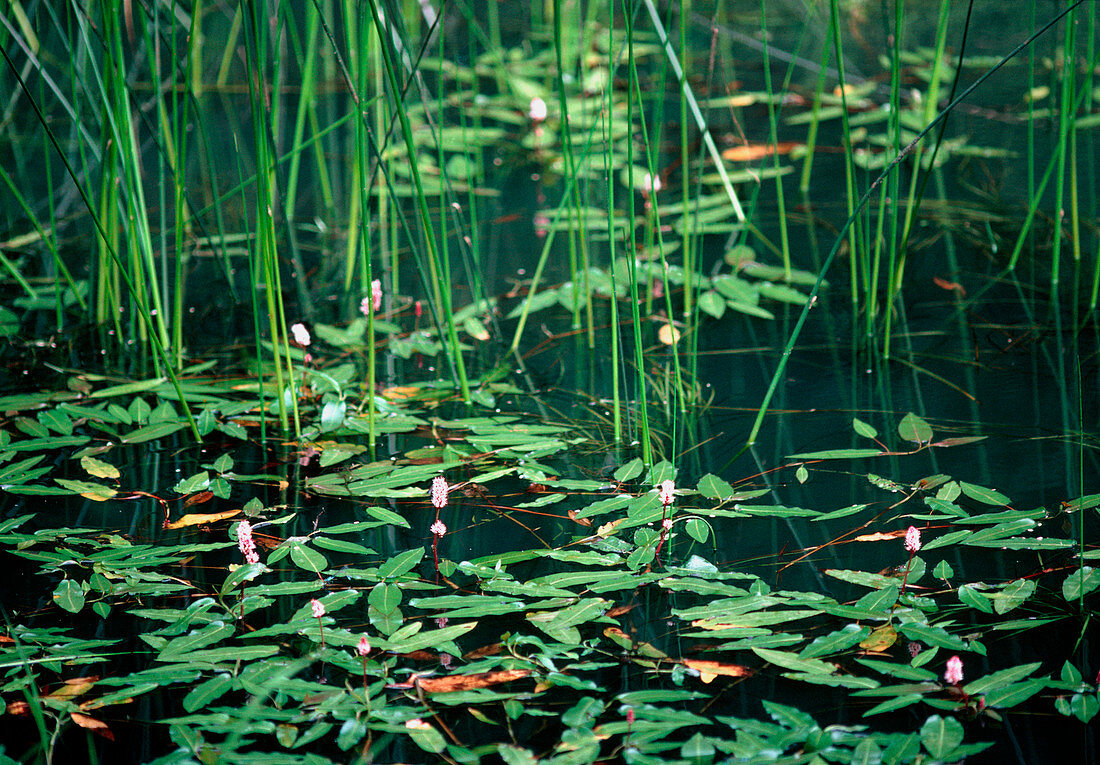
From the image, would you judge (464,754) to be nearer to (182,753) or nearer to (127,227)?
(182,753)

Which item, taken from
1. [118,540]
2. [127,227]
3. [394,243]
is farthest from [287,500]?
[394,243]

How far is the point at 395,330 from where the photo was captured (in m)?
1.63

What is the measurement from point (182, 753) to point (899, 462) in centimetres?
88

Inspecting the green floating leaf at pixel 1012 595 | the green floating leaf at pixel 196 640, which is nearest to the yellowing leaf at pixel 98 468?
the green floating leaf at pixel 196 640

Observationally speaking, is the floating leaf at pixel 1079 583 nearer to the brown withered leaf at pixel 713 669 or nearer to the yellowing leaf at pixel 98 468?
the brown withered leaf at pixel 713 669

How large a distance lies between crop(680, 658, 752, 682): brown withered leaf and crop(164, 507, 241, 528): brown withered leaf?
587 millimetres

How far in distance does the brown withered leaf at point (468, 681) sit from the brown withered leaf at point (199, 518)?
408mm

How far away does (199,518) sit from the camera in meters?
1.15

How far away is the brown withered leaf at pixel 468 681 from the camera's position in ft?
2.84

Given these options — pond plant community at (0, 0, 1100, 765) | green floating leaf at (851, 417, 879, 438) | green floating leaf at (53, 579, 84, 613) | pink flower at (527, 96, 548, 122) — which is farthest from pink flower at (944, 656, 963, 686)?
pink flower at (527, 96, 548, 122)

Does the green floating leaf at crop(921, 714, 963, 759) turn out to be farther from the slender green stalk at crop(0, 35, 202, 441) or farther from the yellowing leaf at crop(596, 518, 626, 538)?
the slender green stalk at crop(0, 35, 202, 441)

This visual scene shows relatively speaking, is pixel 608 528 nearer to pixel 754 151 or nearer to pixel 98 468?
pixel 98 468

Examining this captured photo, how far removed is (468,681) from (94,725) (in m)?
0.33

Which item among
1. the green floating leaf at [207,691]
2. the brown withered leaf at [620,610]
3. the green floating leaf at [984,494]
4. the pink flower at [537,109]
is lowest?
the green floating leaf at [207,691]
